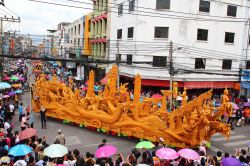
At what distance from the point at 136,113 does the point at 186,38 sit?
14.0 meters

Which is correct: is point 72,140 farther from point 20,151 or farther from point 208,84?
Answer: point 208,84

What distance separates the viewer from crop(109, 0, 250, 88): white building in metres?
27.0

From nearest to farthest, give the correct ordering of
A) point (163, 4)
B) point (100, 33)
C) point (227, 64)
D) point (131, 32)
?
1. point (163, 4)
2. point (131, 32)
3. point (227, 64)
4. point (100, 33)

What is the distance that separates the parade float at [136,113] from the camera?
44.6 ft

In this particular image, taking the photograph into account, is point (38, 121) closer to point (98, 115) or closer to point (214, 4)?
point (98, 115)

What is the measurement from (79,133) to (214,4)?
18258 mm

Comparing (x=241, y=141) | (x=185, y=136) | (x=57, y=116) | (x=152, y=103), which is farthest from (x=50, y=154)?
(x=241, y=141)

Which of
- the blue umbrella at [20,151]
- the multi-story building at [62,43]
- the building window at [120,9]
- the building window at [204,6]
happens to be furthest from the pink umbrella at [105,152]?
the multi-story building at [62,43]

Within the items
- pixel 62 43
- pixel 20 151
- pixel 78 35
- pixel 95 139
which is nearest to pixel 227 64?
pixel 95 139

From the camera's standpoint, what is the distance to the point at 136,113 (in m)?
15.5

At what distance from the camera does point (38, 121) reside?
20031mm

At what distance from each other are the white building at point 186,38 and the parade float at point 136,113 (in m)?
8.49

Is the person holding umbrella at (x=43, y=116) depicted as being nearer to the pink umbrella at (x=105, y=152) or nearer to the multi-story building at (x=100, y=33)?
the pink umbrella at (x=105, y=152)

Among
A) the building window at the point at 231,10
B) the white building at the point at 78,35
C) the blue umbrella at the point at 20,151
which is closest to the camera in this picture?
the blue umbrella at the point at 20,151
